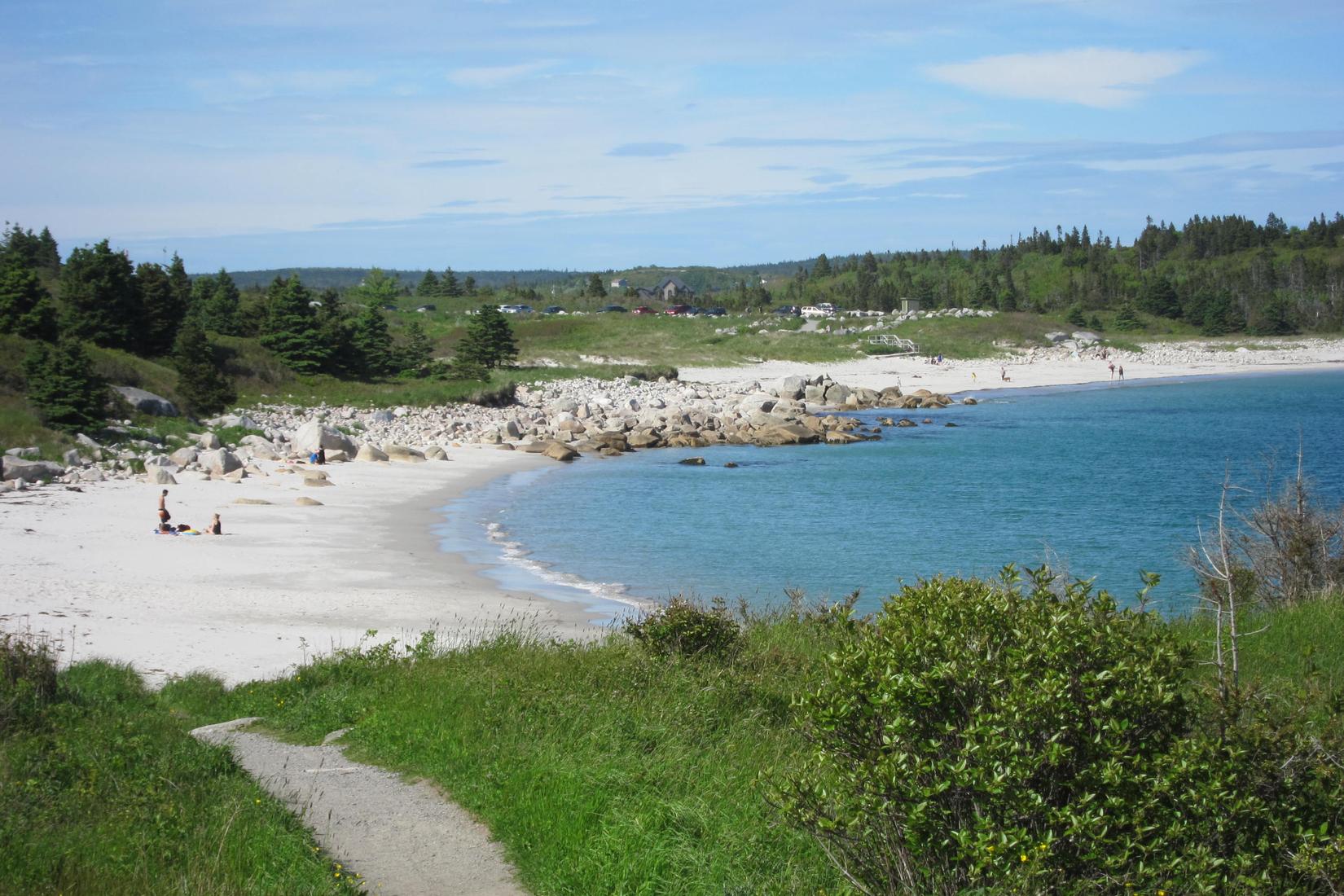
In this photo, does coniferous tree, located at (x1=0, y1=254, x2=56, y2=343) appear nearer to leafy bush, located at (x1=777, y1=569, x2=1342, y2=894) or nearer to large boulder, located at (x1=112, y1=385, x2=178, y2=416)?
large boulder, located at (x1=112, y1=385, x2=178, y2=416)

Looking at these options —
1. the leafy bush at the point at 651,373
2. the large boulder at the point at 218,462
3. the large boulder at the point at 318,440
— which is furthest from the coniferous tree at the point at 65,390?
the leafy bush at the point at 651,373

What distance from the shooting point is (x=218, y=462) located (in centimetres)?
3039

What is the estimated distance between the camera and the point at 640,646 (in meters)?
10.5

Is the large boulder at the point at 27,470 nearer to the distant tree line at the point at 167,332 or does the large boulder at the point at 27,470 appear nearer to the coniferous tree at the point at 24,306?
the distant tree line at the point at 167,332

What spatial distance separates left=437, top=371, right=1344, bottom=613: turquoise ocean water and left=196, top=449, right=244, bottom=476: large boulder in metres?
6.59

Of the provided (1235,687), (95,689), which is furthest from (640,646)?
(1235,687)

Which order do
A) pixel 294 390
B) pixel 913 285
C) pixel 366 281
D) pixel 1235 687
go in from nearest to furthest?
1. pixel 1235 687
2. pixel 294 390
3. pixel 366 281
4. pixel 913 285

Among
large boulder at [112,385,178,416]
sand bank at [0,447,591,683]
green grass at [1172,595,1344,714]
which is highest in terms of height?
large boulder at [112,385,178,416]

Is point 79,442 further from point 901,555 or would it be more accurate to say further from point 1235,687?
point 1235,687

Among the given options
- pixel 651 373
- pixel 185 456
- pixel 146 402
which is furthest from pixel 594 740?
pixel 651 373

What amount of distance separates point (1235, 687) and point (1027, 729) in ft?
4.37

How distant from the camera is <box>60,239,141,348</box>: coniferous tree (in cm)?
4134

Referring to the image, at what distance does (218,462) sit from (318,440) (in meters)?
4.99

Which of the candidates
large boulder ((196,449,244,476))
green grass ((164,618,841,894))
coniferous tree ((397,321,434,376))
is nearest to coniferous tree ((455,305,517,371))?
coniferous tree ((397,321,434,376))
